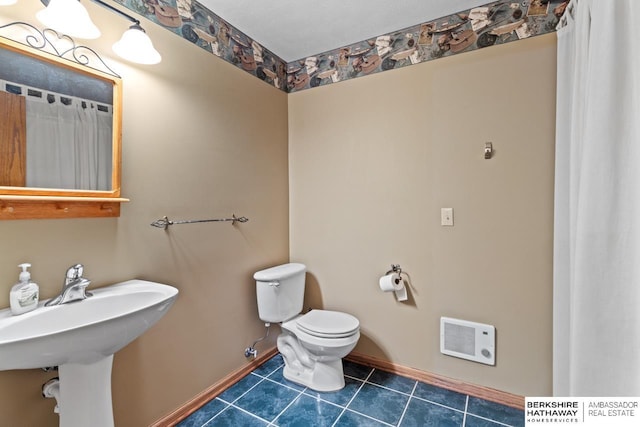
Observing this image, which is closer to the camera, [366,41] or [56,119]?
[56,119]

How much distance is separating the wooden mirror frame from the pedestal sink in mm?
344

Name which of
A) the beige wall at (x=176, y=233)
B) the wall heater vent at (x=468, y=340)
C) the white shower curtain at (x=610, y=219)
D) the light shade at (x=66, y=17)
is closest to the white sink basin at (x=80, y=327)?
the beige wall at (x=176, y=233)

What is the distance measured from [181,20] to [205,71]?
27 cm

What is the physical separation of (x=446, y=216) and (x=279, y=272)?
119cm

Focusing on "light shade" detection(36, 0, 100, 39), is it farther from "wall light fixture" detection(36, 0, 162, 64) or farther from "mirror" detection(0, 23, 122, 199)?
"mirror" detection(0, 23, 122, 199)

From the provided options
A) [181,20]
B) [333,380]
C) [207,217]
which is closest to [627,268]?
[333,380]

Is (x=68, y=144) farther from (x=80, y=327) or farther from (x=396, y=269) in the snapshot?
(x=396, y=269)

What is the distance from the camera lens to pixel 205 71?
5.89ft

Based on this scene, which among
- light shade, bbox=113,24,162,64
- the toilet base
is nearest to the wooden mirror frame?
light shade, bbox=113,24,162,64

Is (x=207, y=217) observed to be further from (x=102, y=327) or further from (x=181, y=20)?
(x=181, y=20)

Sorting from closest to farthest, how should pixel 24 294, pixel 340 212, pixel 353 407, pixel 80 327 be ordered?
pixel 80 327
pixel 24 294
pixel 353 407
pixel 340 212

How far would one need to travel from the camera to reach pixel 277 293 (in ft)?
6.70

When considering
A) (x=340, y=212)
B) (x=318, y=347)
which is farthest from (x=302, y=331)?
(x=340, y=212)

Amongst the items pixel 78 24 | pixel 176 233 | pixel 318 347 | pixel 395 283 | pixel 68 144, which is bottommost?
pixel 318 347
